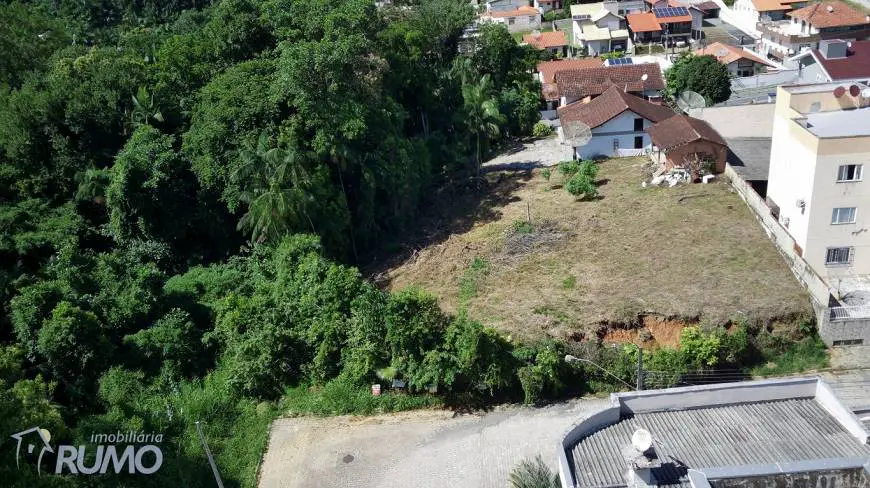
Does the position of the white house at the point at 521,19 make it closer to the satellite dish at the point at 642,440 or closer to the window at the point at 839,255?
the window at the point at 839,255

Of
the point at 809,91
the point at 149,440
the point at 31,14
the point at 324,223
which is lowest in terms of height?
the point at 149,440

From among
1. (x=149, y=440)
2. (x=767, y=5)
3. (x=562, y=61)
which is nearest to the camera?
(x=149, y=440)

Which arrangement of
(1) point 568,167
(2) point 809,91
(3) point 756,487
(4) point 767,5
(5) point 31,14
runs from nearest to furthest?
(3) point 756,487 → (2) point 809,91 → (1) point 568,167 → (5) point 31,14 → (4) point 767,5

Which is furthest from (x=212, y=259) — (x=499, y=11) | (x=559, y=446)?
(x=499, y=11)

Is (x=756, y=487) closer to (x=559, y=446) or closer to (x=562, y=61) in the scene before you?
(x=559, y=446)

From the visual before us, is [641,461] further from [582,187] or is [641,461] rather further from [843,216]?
[582,187]

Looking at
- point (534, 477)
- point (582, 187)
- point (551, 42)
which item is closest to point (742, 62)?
point (551, 42)
